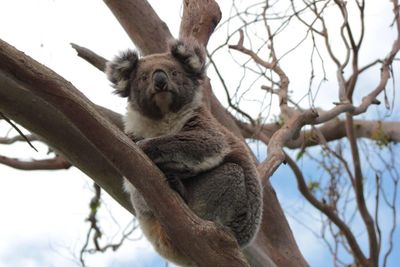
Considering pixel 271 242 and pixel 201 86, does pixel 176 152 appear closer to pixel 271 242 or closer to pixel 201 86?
pixel 201 86

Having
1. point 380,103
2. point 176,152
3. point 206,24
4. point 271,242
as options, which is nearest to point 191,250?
point 176,152

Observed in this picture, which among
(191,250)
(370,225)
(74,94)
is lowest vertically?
(191,250)

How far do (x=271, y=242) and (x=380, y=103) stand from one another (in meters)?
2.48

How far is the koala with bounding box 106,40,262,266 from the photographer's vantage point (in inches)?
149

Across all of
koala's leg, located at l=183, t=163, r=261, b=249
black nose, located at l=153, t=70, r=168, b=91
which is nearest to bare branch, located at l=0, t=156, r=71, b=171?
black nose, located at l=153, t=70, r=168, b=91

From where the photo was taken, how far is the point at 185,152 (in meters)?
3.74

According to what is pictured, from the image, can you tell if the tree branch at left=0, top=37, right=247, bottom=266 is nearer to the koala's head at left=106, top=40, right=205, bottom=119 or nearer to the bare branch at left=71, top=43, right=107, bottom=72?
the koala's head at left=106, top=40, right=205, bottom=119

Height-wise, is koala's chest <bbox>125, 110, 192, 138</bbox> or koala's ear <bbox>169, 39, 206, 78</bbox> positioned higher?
koala's ear <bbox>169, 39, 206, 78</bbox>

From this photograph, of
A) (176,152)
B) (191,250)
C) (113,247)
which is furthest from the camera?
(113,247)

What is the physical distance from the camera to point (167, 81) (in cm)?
421

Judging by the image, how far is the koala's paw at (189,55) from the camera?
4453 millimetres

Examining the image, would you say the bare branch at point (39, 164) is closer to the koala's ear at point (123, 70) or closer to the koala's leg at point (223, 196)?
the koala's ear at point (123, 70)

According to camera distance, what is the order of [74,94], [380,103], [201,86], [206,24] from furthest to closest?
[380,103] < [206,24] < [201,86] < [74,94]

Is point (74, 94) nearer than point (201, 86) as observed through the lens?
Yes
